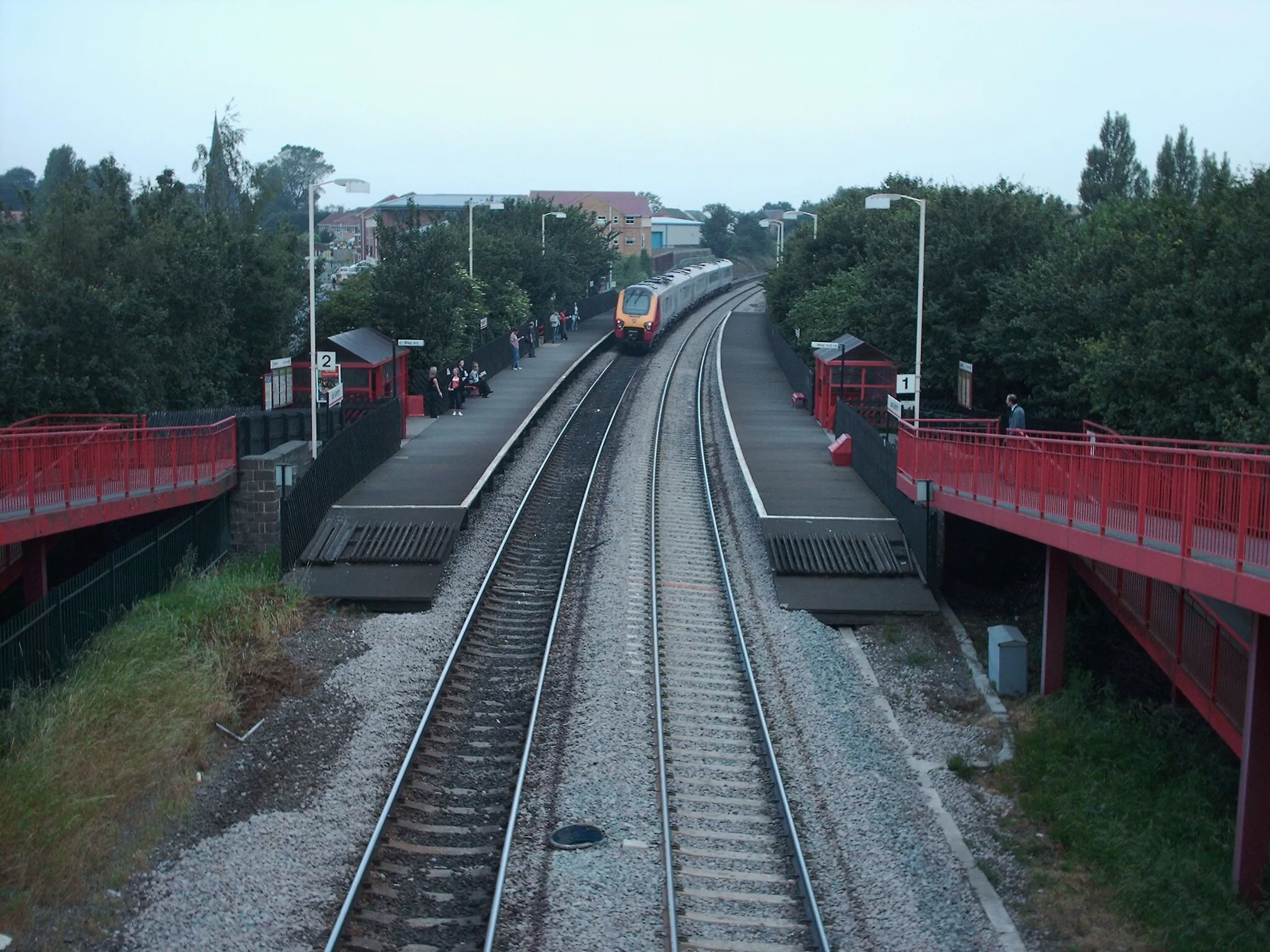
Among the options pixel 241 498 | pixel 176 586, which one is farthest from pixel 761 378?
pixel 176 586

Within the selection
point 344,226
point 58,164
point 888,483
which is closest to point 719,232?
point 344,226

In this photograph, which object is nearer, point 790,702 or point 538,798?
point 538,798

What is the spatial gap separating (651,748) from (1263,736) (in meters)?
5.29

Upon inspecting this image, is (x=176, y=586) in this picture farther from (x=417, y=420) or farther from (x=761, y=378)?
(x=761, y=378)

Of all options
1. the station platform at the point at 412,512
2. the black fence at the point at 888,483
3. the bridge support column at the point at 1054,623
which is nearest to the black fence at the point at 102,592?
the station platform at the point at 412,512

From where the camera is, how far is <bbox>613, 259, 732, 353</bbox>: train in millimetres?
47656

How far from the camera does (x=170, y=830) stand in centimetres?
1012

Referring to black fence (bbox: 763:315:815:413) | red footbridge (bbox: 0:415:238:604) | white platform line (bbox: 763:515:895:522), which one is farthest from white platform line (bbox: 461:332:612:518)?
black fence (bbox: 763:315:815:413)

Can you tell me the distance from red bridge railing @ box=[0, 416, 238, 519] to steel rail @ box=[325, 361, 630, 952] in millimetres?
4695

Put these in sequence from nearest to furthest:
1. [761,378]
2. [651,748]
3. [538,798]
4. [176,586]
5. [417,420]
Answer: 1. [538,798]
2. [651,748]
3. [176,586]
4. [417,420]
5. [761,378]

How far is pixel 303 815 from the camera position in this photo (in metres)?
10.5

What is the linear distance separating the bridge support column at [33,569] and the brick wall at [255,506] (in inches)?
147

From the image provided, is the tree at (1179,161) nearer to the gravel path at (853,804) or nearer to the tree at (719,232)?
the gravel path at (853,804)

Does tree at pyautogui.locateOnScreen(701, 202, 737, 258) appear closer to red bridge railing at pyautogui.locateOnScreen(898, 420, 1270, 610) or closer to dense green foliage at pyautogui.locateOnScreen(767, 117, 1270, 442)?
dense green foliage at pyautogui.locateOnScreen(767, 117, 1270, 442)
